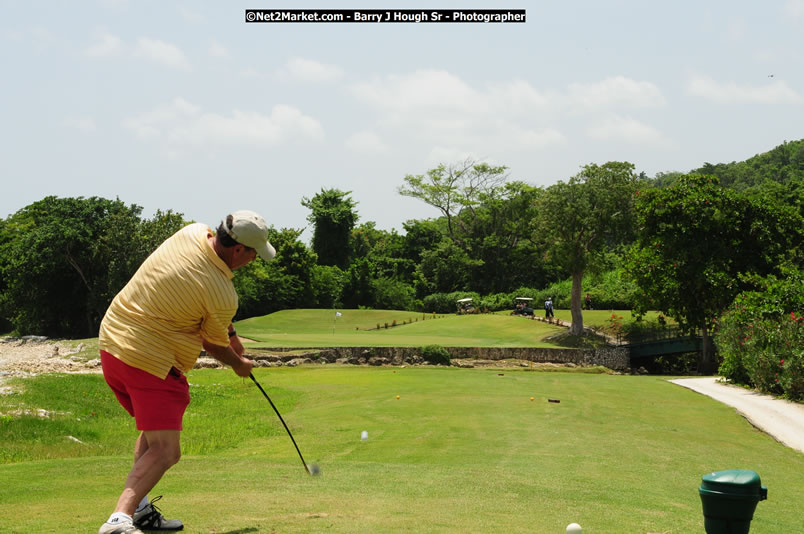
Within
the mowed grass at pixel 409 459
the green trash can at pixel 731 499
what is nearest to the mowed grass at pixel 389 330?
the mowed grass at pixel 409 459

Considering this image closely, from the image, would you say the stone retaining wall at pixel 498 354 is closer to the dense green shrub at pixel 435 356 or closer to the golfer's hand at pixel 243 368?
the dense green shrub at pixel 435 356

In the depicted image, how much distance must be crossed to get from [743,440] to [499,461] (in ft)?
20.2

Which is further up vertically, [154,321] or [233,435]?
[154,321]

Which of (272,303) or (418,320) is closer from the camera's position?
(418,320)

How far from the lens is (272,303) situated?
6562 cm

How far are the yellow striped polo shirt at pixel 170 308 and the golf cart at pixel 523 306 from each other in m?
51.5

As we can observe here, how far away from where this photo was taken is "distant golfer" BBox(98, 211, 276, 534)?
4.63 meters

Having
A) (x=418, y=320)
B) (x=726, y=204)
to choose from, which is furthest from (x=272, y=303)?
(x=726, y=204)

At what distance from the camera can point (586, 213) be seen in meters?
43.7

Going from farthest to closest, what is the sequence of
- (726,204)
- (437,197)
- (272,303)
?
1. (437,197)
2. (272,303)
3. (726,204)

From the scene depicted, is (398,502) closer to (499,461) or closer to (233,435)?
(499,461)

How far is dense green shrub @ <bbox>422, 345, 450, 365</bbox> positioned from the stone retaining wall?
0.44m

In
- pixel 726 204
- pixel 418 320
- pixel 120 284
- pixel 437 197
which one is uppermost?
pixel 437 197

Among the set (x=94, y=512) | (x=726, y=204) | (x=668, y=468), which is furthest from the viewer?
(x=726, y=204)
